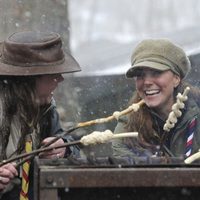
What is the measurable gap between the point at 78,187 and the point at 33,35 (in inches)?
65.5

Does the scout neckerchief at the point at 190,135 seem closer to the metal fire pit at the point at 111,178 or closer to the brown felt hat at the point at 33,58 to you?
the brown felt hat at the point at 33,58

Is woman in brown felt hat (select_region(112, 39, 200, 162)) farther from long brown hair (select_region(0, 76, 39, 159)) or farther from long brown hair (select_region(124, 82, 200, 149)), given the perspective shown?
long brown hair (select_region(0, 76, 39, 159))

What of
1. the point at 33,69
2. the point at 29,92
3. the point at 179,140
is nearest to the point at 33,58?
the point at 33,69

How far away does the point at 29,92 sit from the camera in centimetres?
443

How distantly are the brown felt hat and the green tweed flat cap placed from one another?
48 cm

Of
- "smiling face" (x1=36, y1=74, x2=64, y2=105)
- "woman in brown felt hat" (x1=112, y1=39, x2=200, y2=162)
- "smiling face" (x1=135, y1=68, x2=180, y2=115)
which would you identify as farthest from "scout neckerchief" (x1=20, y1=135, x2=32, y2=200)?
"smiling face" (x1=135, y1=68, x2=180, y2=115)

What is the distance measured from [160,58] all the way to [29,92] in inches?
37.8

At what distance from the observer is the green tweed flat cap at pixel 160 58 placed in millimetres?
4918

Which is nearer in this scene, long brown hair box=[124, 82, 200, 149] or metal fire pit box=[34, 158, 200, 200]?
metal fire pit box=[34, 158, 200, 200]

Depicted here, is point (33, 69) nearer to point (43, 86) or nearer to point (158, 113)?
point (43, 86)

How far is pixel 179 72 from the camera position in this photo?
504 centimetres

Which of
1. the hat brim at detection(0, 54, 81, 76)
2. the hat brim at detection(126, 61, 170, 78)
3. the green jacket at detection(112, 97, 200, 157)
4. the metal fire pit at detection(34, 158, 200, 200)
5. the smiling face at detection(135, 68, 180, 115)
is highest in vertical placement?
the metal fire pit at detection(34, 158, 200, 200)

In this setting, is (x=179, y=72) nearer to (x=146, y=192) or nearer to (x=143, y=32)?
(x=146, y=192)

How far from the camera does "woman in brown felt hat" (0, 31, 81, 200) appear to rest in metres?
4.34
